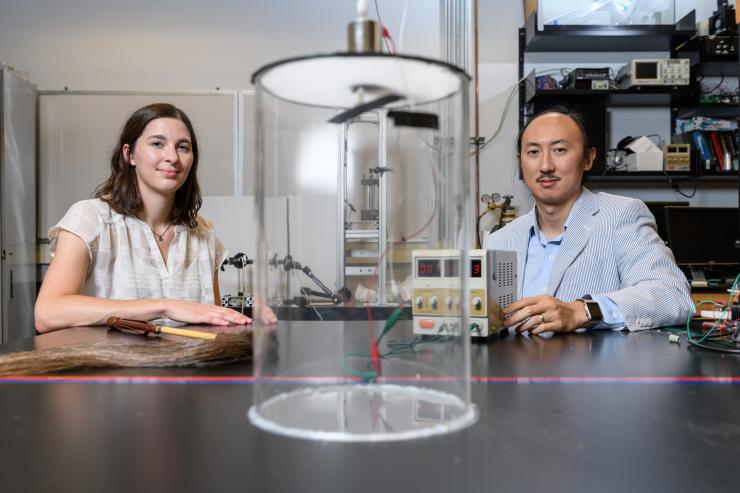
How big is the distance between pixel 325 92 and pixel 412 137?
146 mm

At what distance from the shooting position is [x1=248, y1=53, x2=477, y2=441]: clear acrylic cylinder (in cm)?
61

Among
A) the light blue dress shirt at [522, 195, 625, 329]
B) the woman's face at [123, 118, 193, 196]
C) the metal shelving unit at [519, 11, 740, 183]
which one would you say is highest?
the metal shelving unit at [519, 11, 740, 183]

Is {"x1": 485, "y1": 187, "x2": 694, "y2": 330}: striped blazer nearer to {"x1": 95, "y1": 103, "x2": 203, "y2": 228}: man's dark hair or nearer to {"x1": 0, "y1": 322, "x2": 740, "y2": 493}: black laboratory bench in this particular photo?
{"x1": 0, "y1": 322, "x2": 740, "y2": 493}: black laboratory bench

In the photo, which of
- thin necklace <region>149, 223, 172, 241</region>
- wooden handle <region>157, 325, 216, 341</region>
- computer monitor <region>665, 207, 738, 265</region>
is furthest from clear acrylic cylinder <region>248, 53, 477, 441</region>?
computer monitor <region>665, 207, 738, 265</region>

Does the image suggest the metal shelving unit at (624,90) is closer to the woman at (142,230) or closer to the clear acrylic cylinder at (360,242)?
the woman at (142,230)

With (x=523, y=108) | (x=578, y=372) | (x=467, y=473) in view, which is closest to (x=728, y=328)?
(x=578, y=372)

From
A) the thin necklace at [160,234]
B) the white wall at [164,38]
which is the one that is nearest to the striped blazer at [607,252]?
the thin necklace at [160,234]

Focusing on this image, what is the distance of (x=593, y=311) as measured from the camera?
1465mm

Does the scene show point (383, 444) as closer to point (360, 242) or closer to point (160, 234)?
point (360, 242)

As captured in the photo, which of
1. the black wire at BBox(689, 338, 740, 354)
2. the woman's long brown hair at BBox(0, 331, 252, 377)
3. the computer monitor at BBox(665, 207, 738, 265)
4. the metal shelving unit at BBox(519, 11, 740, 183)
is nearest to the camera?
the woman's long brown hair at BBox(0, 331, 252, 377)

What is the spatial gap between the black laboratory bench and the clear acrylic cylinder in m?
0.05

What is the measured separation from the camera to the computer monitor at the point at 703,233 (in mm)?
3461

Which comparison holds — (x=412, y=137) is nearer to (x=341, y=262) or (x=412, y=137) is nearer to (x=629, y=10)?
(x=341, y=262)

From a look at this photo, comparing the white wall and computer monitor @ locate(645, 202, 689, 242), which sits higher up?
the white wall
